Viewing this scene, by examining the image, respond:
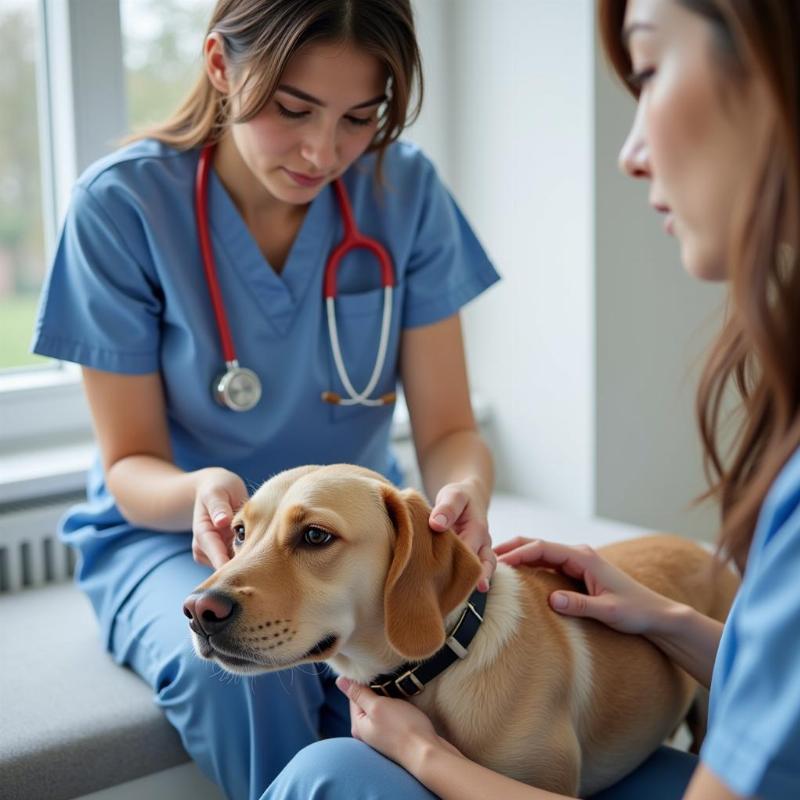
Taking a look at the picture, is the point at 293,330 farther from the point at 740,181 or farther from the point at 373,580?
the point at 740,181

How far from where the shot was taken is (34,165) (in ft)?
6.86

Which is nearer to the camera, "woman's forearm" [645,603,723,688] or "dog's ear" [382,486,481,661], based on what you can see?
"dog's ear" [382,486,481,661]

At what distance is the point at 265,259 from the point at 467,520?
1.77 ft

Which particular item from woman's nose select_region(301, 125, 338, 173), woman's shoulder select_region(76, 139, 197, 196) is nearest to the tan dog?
woman's nose select_region(301, 125, 338, 173)

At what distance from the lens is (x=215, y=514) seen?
1.20 metres

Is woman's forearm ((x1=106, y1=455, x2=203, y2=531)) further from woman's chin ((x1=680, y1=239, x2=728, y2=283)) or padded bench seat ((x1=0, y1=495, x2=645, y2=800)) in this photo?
woman's chin ((x1=680, y1=239, x2=728, y2=283))

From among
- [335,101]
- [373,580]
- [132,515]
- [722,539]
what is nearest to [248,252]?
[335,101]

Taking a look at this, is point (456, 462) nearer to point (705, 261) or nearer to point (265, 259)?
point (265, 259)

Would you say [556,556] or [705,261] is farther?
[556,556]

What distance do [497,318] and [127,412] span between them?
1.17 meters

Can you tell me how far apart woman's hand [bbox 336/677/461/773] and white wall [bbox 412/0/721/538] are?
4.18ft

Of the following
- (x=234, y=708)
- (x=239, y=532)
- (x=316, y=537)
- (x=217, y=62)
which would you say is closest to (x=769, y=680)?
(x=316, y=537)

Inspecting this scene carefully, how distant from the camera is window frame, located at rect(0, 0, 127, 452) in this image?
1.97m

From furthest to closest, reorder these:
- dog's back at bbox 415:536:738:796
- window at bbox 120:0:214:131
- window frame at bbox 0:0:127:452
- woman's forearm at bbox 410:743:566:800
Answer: window at bbox 120:0:214:131, window frame at bbox 0:0:127:452, dog's back at bbox 415:536:738:796, woman's forearm at bbox 410:743:566:800
